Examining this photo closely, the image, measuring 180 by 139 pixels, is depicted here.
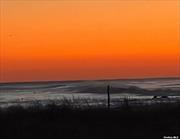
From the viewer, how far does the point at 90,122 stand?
1488 cm

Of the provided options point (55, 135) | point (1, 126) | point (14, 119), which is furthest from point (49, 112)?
point (55, 135)

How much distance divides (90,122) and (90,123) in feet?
0.62

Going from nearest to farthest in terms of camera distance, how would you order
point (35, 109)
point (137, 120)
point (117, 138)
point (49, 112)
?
point (117, 138) < point (137, 120) < point (49, 112) < point (35, 109)

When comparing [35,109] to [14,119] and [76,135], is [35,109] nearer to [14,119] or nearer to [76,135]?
[14,119]

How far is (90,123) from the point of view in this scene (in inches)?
579

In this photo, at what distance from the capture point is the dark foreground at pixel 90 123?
1284 centimetres

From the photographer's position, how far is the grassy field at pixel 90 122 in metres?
12.8

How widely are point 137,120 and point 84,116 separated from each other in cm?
187

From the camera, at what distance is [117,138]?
1221 centimetres

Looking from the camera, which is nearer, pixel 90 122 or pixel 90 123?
pixel 90 123

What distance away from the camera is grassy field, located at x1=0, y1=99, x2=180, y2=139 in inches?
506

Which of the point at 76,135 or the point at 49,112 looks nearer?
the point at 76,135

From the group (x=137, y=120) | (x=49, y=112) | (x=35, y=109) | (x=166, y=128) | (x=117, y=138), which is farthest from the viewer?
(x=35, y=109)

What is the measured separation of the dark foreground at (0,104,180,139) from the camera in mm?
12836
